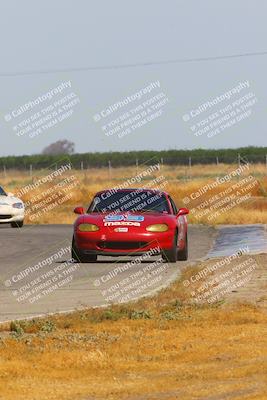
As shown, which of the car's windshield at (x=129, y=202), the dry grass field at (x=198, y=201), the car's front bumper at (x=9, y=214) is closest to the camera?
the car's windshield at (x=129, y=202)

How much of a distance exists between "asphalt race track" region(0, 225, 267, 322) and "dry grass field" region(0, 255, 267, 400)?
60.2 inches

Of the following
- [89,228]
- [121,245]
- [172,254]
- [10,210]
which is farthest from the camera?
[10,210]

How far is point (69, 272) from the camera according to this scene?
2181 centimetres

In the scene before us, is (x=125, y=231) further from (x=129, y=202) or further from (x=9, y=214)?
(x=9, y=214)

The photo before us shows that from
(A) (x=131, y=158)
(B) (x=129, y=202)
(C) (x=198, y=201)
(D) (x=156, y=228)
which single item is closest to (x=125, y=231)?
(D) (x=156, y=228)

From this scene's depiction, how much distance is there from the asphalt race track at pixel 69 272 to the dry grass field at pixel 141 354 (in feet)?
5.02

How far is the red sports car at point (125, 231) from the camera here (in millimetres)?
23250

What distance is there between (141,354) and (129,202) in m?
12.1

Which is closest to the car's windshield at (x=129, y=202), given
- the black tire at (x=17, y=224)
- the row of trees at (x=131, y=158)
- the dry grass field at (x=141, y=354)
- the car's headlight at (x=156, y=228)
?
the car's headlight at (x=156, y=228)

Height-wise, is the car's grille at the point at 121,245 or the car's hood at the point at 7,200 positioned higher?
the car's grille at the point at 121,245

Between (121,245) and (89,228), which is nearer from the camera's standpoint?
(89,228)

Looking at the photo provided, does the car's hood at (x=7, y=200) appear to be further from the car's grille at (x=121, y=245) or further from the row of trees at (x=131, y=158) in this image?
the row of trees at (x=131, y=158)

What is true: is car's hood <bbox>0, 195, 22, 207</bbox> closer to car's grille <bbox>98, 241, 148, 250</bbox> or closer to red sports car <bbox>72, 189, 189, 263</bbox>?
red sports car <bbox>72, 189, 189, 263</bbox>

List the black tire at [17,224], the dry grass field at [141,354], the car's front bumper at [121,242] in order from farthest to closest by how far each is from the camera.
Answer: the black tire at [17,224]
the car's front bumper at [121,242]
the dry grass field at [141,354]
